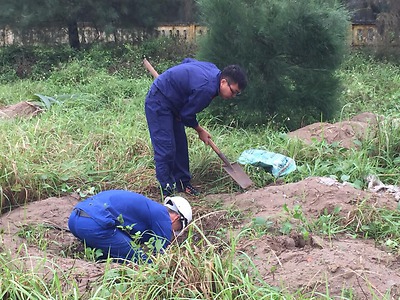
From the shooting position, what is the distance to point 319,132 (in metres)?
6.38

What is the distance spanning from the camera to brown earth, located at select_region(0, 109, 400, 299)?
3.09 metres

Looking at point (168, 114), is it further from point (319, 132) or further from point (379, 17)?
point (379, 17)

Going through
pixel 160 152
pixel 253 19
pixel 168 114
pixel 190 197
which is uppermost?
pixel 253 19

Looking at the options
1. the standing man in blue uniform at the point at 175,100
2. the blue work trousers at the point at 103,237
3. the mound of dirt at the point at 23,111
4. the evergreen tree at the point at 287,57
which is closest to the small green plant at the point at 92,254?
the blue work trousers at the point at 103,237

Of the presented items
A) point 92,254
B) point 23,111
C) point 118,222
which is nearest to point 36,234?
point 92,254

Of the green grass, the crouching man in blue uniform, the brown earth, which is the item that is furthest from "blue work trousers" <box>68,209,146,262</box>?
the green grass

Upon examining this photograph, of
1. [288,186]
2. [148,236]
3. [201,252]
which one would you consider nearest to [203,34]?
[288,186]

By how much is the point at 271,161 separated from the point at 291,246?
1.79 meters

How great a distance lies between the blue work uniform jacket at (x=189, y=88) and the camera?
4891 mm

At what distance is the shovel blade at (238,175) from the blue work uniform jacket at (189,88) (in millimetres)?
549

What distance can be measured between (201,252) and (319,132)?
11.8 ft

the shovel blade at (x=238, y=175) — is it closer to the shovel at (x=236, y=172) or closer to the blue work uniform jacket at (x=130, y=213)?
the shovel at (x=236, y=172)

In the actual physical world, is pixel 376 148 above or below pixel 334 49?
below

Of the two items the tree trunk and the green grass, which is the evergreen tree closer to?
the green grass
